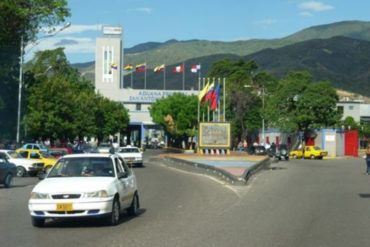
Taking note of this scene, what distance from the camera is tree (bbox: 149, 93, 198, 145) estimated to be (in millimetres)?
102812

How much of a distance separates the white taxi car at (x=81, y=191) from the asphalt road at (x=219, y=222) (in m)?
0.37

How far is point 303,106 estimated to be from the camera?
286 feet

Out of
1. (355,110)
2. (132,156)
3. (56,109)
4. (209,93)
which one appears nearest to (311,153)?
(209,93)

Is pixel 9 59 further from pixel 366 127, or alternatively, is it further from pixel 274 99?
pixel 366 127

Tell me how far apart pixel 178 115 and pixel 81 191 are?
89.1 m

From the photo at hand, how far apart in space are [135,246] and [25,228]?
374 cm

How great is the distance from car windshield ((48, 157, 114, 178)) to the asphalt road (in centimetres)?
107

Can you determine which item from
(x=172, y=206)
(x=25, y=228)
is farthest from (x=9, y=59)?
(x=25, y=228)

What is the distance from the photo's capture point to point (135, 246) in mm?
12172

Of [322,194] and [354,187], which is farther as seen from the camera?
[354,187]

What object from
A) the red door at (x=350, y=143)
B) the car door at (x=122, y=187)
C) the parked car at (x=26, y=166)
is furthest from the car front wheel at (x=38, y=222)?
the red door at (x=350, y=143)

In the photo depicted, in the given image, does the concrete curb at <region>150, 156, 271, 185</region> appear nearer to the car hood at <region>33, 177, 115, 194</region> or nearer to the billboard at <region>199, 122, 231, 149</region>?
the billboard at <region>199, 122, 231, 149</region>

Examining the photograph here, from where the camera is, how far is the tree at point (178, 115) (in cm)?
10281

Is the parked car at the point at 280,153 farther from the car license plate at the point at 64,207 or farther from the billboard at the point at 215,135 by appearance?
the car license plate at the point at 64,207
